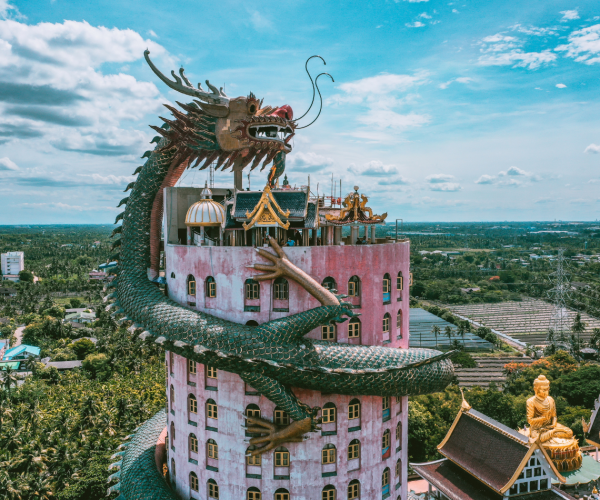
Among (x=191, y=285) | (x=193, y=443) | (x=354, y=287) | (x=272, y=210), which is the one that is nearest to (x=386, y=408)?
(x=354, y=287)

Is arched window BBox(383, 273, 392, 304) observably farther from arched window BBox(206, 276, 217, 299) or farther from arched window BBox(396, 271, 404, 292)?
arched window BBox(206, 276, 217, 299)

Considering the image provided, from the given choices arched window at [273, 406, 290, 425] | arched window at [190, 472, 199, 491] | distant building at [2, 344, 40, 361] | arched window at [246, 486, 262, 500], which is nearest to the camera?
arched window at [273, 406, 290, 425]

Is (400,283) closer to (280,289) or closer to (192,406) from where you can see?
(280,289)

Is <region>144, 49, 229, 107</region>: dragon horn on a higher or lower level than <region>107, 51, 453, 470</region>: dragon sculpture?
higher

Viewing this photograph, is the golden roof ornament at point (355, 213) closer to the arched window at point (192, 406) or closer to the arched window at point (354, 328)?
the arched window at point (354, 328)

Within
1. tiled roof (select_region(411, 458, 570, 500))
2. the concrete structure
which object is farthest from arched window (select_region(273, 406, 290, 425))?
tiled roof (select_region(411, 458, 570, 500))

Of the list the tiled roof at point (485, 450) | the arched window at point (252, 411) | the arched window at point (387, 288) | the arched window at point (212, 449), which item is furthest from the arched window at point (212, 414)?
the tiled roof at point (485, 450)
